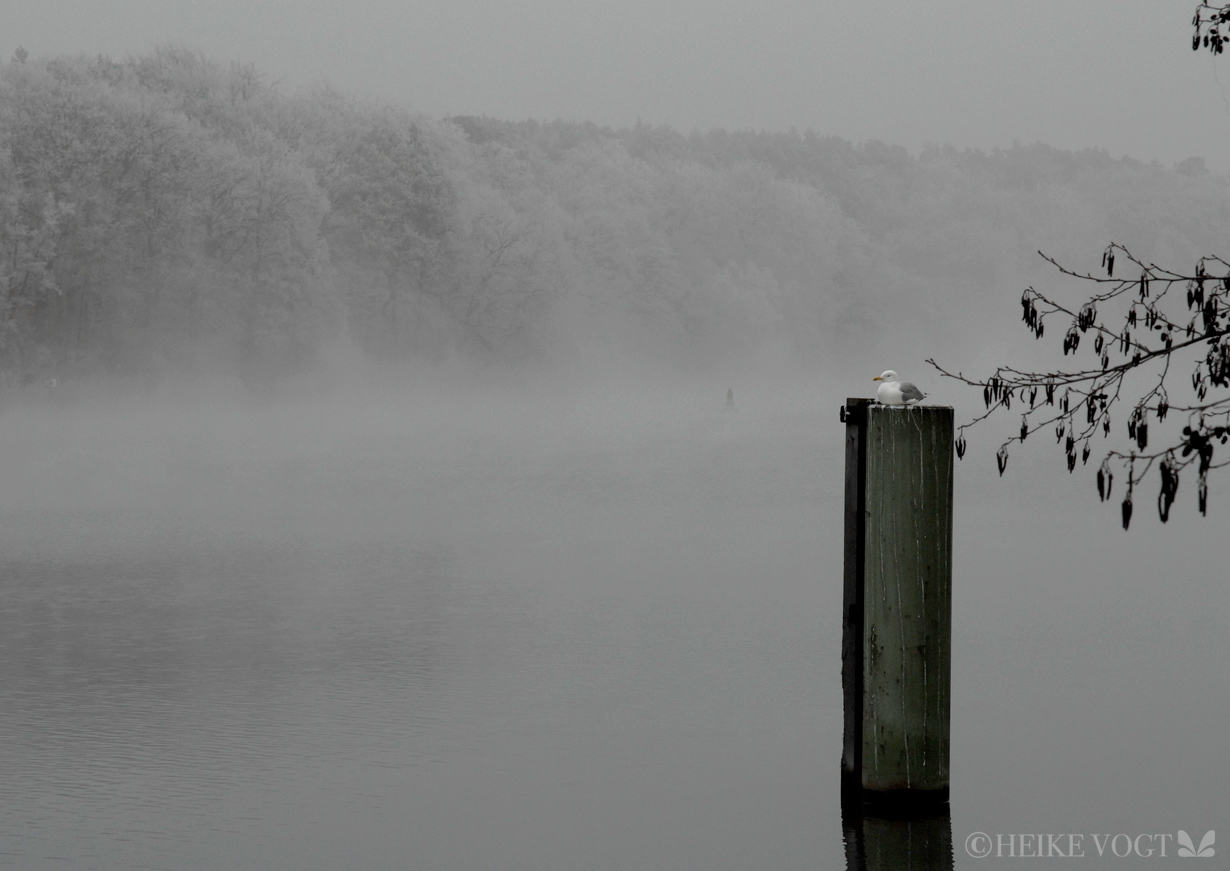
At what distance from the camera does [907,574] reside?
24.2 feet

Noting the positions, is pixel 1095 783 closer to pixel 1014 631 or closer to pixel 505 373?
pixel 1014 631

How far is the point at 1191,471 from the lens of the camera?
38.0 m

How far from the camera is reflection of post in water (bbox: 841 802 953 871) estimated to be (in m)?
7.27

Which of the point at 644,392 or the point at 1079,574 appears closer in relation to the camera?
the point at 1079,574

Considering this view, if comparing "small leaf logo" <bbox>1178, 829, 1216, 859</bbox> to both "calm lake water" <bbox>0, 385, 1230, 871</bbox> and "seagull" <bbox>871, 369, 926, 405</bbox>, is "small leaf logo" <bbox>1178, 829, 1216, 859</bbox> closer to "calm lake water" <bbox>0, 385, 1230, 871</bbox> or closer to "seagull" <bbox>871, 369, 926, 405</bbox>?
"calm lake water" <bbox>0, 385, 1230, 871</bbox>

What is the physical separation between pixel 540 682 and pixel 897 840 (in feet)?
14.5

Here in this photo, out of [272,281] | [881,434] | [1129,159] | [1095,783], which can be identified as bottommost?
[1095,783]

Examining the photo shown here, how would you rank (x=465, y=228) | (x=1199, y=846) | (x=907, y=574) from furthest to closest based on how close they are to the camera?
(x=465, y=228) → (x=1199, y=846) → (x=907, y=574)

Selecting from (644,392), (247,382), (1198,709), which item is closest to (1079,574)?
(1198,709)

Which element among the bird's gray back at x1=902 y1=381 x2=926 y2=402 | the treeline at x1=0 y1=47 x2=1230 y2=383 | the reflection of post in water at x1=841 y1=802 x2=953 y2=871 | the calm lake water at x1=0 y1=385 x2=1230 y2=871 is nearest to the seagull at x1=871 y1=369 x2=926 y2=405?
the bird's gray back at x1=902 y1=381 x2=926 y2=402

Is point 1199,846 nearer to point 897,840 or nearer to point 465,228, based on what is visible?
point 897,840

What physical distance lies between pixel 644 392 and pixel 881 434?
63862 mm

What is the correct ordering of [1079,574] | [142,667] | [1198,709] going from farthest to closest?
1. [1079,574]
2. [142,667]
3. [1198,709]

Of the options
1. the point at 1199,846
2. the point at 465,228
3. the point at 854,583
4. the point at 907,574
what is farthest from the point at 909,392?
the point at 465,228
